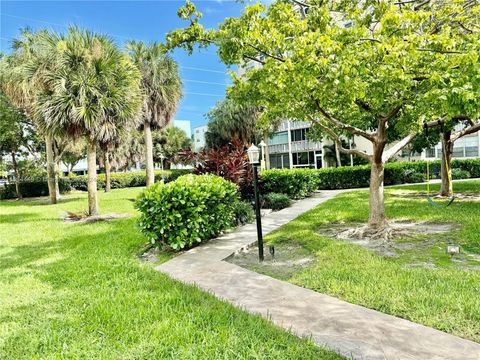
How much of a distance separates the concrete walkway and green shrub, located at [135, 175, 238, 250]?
92 cm

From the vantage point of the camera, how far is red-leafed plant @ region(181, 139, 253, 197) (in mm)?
10219

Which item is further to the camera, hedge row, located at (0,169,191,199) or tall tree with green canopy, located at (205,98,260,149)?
tall tree with green canopy, located at (205,98,260,149)

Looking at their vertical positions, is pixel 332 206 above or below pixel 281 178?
below

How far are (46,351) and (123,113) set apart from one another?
971 cm

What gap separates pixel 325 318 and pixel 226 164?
726cm

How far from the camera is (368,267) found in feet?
16.0

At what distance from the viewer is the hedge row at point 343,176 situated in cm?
1371

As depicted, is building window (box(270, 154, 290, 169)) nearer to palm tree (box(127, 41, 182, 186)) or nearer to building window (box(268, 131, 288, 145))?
building window (box(268, 131, 288, 145))

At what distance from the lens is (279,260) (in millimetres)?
5746

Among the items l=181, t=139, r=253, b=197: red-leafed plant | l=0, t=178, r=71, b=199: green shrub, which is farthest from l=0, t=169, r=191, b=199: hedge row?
l=181, t=139, r=253, b=197: red-leafed plant

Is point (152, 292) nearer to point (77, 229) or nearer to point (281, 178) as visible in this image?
point (77, 229)

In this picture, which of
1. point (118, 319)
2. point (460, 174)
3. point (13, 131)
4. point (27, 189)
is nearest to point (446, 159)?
point (118, 319)

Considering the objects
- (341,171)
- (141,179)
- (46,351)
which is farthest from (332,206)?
(141,179)

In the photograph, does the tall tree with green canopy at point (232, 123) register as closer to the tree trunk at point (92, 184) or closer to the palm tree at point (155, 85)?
the palm tree at point (155, 85)
